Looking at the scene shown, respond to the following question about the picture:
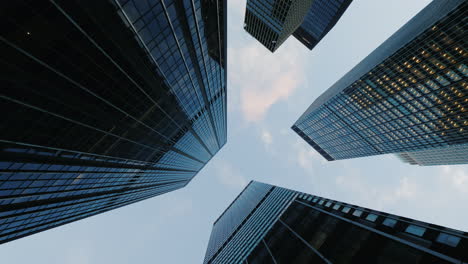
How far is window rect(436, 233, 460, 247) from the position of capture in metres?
15.6

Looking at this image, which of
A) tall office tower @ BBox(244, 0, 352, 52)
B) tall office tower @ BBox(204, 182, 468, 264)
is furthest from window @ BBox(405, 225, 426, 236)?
tall office tower @ BBox(244, 0, 352, 52)

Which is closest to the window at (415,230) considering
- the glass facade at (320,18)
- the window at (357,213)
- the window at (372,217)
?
the window at (372,217)

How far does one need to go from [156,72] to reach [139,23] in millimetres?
11496

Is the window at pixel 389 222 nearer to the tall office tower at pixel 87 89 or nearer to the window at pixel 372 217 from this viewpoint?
the window at pixel 372 217

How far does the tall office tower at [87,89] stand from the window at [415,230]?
118ft

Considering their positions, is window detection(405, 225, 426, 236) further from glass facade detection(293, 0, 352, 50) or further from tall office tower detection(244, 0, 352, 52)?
glass facade detection(293, 0, 352, 50)

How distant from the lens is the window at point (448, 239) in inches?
614

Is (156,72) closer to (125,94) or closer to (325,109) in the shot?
(125,94)

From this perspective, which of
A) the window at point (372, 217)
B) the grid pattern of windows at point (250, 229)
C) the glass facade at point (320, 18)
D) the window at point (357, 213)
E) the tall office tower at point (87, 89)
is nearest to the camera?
the tall office tower at point (87, 89)

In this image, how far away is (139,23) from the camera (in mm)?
27969

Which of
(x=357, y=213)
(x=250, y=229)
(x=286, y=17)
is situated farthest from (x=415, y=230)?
(x=286, y=17)

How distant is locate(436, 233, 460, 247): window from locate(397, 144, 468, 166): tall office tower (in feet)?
426

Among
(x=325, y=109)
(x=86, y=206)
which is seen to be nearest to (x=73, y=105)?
(x=86, y=206)

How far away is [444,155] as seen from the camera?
434 ft
